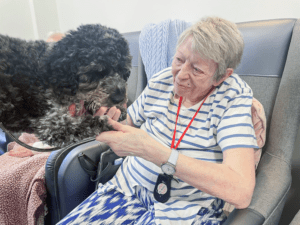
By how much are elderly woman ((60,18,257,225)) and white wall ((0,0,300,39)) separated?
443mm

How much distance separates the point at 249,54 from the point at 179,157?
664 millimetres

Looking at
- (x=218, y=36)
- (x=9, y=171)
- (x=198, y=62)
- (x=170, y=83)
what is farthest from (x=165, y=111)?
(x=9, y=171)

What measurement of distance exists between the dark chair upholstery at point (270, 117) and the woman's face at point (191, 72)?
317mm

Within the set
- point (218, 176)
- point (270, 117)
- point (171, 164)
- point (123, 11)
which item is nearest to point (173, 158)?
point (171, 164)

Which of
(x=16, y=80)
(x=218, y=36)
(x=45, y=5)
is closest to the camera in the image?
(x=16, y=80)

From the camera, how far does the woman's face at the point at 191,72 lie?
78 cm

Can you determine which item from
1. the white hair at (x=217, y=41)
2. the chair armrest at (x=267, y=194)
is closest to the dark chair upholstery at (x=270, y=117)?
the chair armrest at (x=267, y=194)

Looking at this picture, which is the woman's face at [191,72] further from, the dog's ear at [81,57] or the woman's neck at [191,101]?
the dog's ear at [81,57]

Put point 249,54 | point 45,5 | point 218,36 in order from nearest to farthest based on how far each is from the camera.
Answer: point 218,36
point 249,54
point 45,5

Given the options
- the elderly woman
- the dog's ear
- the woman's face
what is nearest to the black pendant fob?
the elderly woman

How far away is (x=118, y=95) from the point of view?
0.55 meters

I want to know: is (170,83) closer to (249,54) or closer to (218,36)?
(218,36)

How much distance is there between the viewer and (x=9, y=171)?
41.8 inches

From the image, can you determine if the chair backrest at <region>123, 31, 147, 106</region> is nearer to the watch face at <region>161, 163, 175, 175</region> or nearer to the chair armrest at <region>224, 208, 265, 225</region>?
the watch face at <region>161, 163, 175, 175</region>
